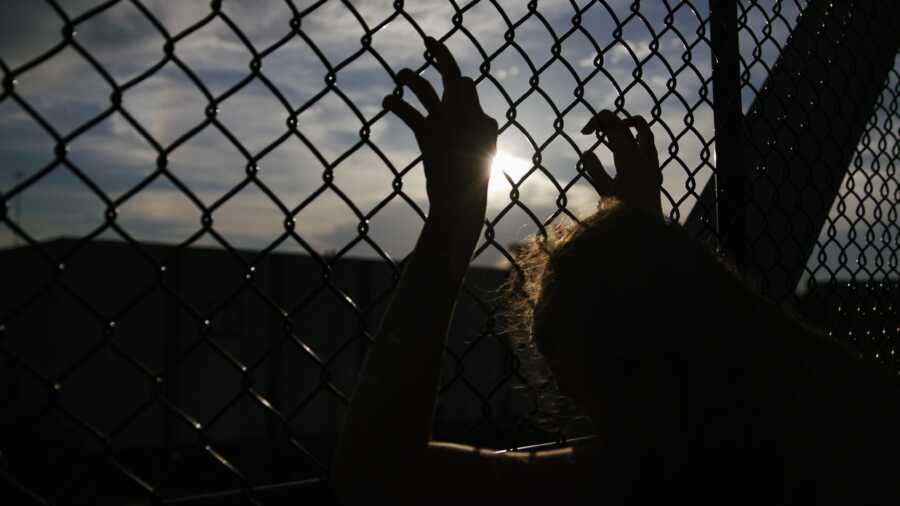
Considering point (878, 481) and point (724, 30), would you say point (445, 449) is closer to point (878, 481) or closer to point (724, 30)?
point (878, 481)

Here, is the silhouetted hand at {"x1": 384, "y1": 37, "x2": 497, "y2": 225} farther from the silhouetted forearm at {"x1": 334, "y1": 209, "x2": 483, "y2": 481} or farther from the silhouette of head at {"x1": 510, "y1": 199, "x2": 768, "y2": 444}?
the silhouette of head at {"x1": 510, "y1": 199, "x2": 768, "y2": 444}

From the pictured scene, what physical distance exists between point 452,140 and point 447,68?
0.18 meters

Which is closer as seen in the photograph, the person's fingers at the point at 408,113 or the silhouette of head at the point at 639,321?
the silhouette of head at the point at 639,321

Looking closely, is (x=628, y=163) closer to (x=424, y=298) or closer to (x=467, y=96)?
(x=467, y=96)

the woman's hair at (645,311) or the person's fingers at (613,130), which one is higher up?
the person's fingers at (613,130)

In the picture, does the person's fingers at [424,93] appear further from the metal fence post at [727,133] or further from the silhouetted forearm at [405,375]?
the metal fence post at [727,133]

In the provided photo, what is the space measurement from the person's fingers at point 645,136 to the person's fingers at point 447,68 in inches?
35.6

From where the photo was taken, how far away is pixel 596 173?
7.48ft

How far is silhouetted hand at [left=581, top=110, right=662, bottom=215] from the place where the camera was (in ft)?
7.13

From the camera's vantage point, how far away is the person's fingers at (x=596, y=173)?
7.47ft

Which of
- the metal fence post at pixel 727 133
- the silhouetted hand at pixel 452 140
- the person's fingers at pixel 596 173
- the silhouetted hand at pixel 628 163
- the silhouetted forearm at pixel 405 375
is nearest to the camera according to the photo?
the silhouetted forearm at pixel 405 375

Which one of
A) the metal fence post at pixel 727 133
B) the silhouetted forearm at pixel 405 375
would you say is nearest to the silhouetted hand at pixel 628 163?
the metal fence post at pixel 727 133

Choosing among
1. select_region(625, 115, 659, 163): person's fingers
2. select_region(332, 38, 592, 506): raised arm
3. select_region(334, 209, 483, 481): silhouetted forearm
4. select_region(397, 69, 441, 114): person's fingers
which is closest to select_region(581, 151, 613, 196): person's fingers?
select_region(625, 115, 659, 163): person's fingers

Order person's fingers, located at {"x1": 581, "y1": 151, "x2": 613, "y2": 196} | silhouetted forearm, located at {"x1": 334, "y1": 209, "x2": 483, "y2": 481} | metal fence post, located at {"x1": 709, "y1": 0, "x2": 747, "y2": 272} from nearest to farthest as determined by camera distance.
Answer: silhouetted forearm, located at {"x1": 334, "y1": 209, "x2": 483, "y2": 481}
person's fingers, located at {"x1": 581, "y1": 151, "x2": 613, "y2": 196}
metal fence post, located at {"x1": 709, "y1": 0, "x2": 747, "y2": 272}
